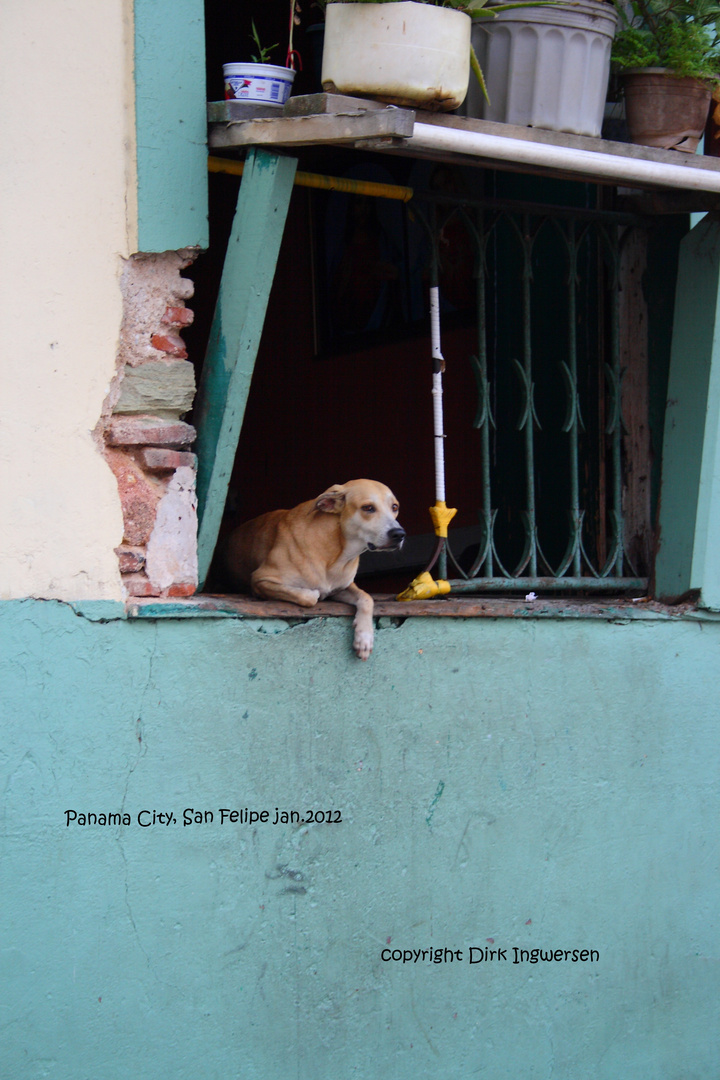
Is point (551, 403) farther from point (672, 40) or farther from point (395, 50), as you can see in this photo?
point (395, 50)

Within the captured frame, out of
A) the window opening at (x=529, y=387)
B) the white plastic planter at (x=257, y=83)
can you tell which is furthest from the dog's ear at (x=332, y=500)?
the white plastic planter at (x=257, y=83)

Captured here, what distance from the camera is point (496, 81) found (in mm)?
3383

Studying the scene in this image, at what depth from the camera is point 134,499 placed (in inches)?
126

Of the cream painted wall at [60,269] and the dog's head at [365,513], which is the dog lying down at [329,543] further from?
the cream painted wall at [60,269]

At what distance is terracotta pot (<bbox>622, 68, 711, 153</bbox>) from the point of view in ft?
11.7

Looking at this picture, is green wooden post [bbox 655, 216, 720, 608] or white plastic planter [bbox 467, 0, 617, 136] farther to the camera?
green wooden post [bbox 655, 216, 720, 608]

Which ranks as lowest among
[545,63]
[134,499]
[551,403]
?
[134,499]

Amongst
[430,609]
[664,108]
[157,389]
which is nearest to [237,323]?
[157,389]

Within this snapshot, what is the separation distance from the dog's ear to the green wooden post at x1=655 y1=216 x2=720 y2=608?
4.22 feet

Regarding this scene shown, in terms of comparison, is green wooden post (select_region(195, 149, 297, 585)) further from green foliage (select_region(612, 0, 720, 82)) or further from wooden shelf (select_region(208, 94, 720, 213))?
green foliage (select_region(612, 0, 720, 82))

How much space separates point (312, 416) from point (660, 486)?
103 inches

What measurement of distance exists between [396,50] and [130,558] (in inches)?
65.1

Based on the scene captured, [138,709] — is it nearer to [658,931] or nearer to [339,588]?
[339,588]

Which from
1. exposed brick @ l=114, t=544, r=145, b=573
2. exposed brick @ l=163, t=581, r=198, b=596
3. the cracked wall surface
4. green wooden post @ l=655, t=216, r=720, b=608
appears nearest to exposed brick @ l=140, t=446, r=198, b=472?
the cracked wall surface
